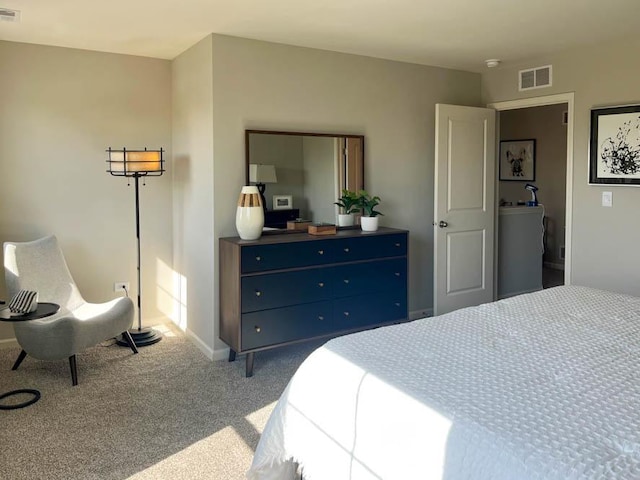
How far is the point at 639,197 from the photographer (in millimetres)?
4023

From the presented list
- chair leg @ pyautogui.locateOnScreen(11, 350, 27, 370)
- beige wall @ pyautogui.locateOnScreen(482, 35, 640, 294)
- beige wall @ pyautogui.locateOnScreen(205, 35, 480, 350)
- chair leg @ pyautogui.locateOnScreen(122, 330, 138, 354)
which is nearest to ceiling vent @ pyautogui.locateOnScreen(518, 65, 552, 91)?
beige wall @ pyautogui.locateOnScreen(482, 35, 640, 294)

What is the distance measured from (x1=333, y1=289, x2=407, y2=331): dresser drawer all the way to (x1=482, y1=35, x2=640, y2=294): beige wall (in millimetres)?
1484

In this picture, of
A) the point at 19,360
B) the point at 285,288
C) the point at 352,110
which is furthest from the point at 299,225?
the point at 19,360

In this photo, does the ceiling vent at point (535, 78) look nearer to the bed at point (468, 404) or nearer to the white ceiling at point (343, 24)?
the white ceiling at point (343, 24)

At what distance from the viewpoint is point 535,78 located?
4691 mm

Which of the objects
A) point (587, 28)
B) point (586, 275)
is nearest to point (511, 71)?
point (587, 28)

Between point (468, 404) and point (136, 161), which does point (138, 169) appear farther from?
point (468, 404)

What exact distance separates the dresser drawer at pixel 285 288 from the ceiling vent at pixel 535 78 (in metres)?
2.51

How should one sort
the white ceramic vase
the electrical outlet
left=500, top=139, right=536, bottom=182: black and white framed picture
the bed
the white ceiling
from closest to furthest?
the bed → the white ceiling → the white ceramic vase → the electrical outlet → left=500, top=139, right=536, bottom=182: black and white framed picture

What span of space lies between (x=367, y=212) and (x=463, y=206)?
1.03 m

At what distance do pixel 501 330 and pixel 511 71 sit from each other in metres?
3.42

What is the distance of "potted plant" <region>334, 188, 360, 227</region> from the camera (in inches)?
170

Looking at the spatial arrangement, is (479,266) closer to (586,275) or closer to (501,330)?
(586,275)

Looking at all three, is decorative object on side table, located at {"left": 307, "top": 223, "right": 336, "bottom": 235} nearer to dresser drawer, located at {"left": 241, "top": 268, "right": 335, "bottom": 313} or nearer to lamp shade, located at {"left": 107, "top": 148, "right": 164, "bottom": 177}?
dresser drawer, located at {"left": 241, "top": 268, "right": 335, "bottom": 313}
